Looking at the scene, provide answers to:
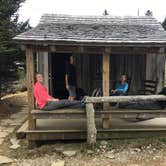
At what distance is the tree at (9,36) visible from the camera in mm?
13750

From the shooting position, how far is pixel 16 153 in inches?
345

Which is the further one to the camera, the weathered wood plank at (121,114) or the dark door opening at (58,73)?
the dark door opening at (58,73)

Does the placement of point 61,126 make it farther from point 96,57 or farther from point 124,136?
point 96,57

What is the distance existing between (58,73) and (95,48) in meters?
4.20

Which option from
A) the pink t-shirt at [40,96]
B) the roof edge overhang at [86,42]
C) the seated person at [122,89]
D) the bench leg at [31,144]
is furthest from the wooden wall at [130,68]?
the bench leg at [31,144]

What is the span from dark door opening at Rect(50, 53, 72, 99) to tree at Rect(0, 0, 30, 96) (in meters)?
1.68

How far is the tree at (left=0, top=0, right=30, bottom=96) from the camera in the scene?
13750mm

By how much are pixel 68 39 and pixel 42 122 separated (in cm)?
268

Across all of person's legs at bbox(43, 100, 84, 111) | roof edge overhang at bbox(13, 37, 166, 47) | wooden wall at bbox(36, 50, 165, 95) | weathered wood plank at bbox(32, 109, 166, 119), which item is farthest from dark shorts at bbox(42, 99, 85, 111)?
wooden wall at bbox(36, 50, 165, 95)

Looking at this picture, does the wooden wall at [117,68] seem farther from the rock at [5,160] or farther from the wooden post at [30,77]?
the rock at [5,160]

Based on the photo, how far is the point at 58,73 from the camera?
13.3m

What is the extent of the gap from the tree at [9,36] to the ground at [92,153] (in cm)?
467

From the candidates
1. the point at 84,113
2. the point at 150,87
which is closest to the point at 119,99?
the point at 84,113

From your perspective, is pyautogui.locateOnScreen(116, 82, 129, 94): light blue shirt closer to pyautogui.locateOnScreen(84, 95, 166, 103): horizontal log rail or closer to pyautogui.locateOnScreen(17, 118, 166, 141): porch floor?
pyautogui.locateOnScreen(17, 118, 166, 141): porch floor
